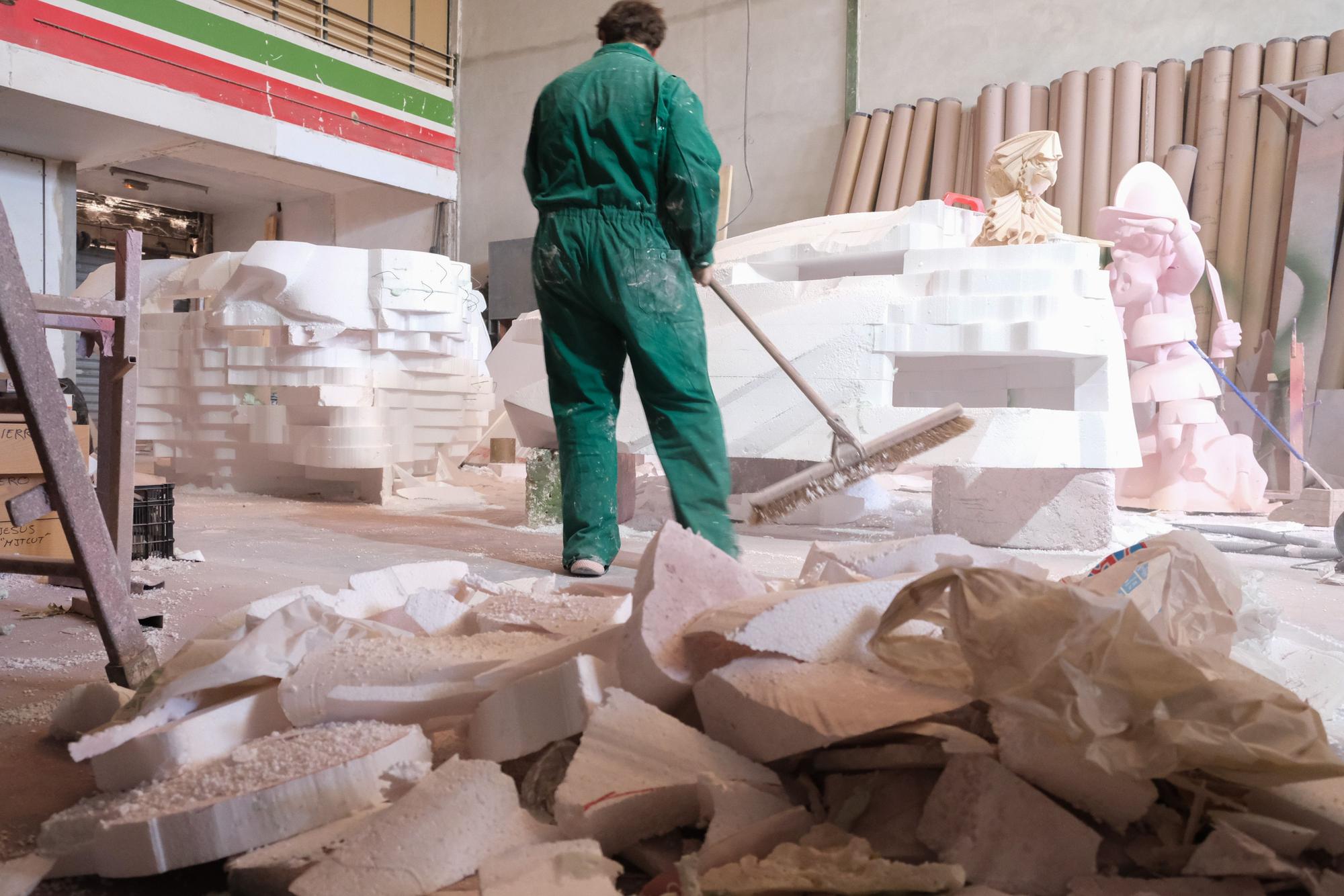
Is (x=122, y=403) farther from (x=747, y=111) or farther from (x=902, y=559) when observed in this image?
(x=747, y=111)

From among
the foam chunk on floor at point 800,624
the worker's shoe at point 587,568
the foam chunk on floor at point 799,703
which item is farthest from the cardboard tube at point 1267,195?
the foam chunk on floor at point 799,703

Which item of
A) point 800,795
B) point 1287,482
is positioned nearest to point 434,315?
point 800,795

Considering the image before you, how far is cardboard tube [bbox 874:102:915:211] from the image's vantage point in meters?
7.33

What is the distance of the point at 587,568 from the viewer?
2.80 m

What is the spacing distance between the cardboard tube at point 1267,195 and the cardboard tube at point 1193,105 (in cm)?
38

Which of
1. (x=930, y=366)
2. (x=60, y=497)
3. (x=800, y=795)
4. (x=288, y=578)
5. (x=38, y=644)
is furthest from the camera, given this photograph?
(x=930, y=366)

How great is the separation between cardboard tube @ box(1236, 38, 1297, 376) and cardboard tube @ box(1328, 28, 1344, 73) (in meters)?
0.19

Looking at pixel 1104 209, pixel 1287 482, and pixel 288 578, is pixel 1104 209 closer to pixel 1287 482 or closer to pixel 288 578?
pixel 1287 482

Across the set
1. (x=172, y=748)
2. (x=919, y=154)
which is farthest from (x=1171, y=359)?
(x=172, y=748)

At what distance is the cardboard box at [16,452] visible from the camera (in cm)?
262

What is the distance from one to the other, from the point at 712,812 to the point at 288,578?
7.07 ft

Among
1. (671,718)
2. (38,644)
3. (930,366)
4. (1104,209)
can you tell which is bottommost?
(38,644)

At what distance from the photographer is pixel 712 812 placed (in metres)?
1.02

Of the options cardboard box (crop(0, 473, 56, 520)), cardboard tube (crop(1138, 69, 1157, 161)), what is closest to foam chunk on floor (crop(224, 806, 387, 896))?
cardboard box (crop(0, 473, 56, 520))
